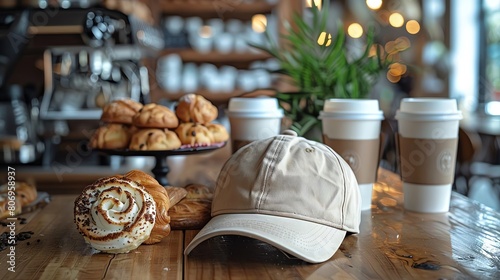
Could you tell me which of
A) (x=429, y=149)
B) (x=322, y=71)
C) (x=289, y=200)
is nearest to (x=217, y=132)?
(x=322, y=71)

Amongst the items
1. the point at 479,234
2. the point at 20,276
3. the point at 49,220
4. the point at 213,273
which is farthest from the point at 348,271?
the point at 49,220

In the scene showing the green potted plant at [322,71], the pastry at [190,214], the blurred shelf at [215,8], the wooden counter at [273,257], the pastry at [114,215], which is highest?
the blurred shelf at [215,8]

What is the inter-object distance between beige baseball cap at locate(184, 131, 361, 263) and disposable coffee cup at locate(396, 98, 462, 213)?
1.06 ft

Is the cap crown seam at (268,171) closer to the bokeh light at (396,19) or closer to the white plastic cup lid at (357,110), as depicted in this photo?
the white plastic cup lid at (357,110)

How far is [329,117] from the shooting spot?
4.56 feet

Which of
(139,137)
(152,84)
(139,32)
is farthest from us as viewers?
(152,84)

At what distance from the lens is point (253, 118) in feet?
5.00

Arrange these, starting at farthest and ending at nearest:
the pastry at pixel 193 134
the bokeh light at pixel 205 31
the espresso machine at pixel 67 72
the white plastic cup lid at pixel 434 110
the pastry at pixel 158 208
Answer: the bokeh light at pixel 205 31 → the espresso machine at pixel 67 72 → the pastry at pixel 193 134 → the white plastic cup lid at pixel 434 110 → the pastry at pixel 158 208

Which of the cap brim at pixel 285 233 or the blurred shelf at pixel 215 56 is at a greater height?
the blurred shelf at pixel 215 56

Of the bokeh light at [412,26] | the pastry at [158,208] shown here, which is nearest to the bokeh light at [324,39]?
the pastry at [158,208]

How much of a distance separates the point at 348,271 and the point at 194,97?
2.91ft

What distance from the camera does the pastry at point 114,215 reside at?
0.99 metres

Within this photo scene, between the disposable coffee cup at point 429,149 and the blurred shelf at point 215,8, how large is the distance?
140 inches

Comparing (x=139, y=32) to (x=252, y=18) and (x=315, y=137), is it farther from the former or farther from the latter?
(x=252, y=18)
